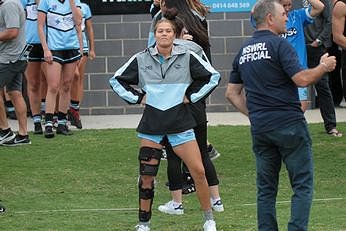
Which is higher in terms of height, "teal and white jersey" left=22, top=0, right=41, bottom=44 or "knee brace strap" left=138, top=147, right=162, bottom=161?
"teal and white jersey" left=22, top=0, right=41, bottom=44

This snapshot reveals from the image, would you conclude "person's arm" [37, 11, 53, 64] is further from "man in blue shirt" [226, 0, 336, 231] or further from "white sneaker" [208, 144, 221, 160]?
"man in blue shirt" [226, 0, 336, 231]

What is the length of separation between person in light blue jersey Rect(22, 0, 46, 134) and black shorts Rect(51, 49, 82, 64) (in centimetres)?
56

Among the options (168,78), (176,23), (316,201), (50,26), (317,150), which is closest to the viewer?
(168,78)

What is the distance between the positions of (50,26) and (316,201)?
15.4ft

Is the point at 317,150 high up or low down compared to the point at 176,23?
down

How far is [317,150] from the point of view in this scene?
11055mm

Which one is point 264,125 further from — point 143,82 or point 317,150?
point 317,150

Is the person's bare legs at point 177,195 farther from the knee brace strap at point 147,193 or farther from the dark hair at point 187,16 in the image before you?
the dark hair at point 187,16

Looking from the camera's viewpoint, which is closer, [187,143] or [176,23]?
[187,143]

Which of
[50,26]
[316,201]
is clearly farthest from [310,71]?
[50,26]

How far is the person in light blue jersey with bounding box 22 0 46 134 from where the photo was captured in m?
12.5

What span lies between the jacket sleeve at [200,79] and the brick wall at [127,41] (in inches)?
255

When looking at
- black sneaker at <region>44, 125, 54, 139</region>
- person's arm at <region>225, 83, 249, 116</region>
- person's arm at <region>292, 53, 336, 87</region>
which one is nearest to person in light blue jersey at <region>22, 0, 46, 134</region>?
black sneaker at <region>44, 125, 54, 139</region>

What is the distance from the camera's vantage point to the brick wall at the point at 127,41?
14164 millimetres
